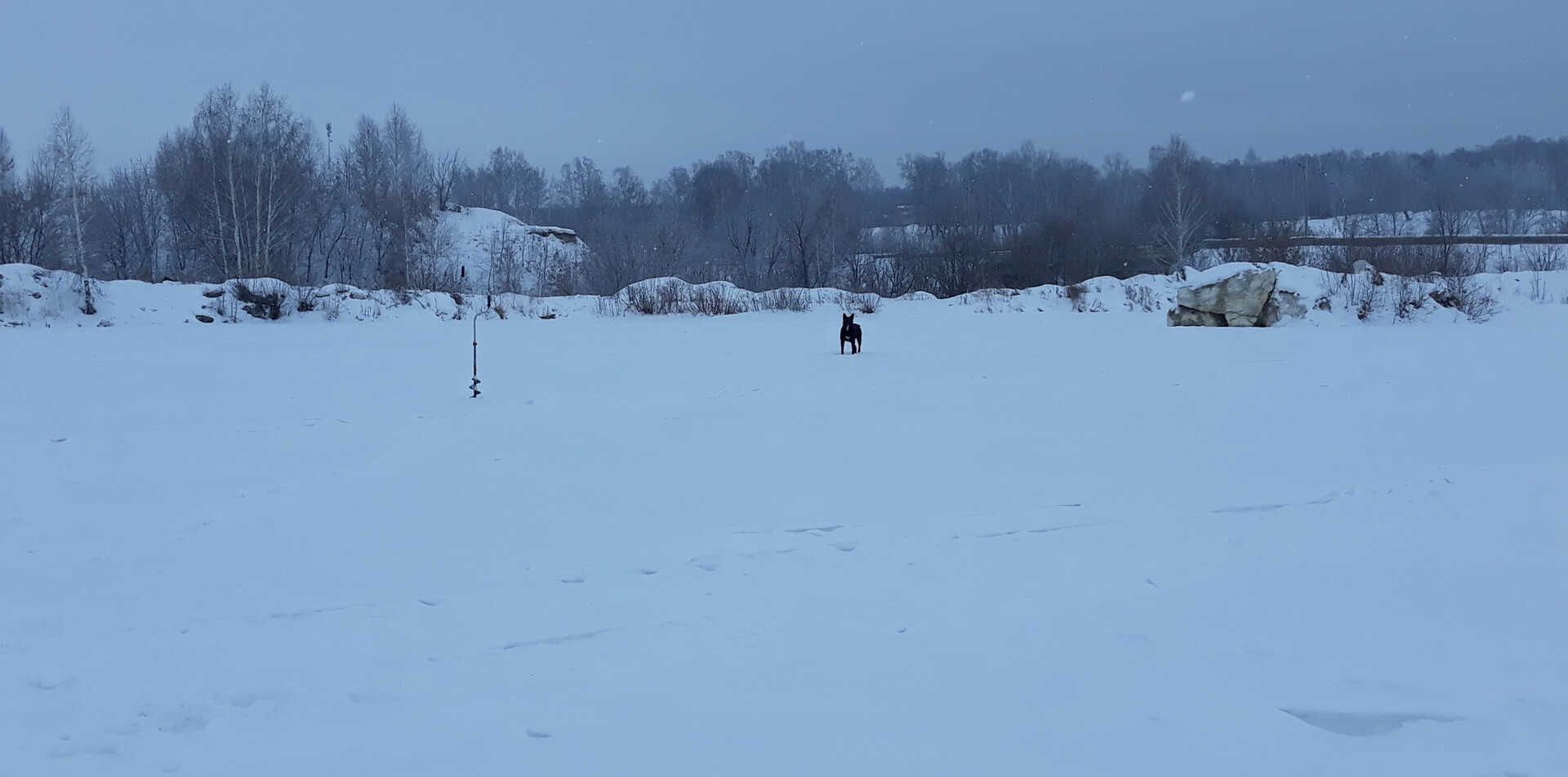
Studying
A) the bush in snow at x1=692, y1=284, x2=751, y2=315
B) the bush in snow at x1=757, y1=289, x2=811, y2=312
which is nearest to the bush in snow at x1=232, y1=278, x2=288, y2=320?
the bush in snow at x1=692, y1=284, x2=751, y2=315

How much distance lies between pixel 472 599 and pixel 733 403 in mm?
5086

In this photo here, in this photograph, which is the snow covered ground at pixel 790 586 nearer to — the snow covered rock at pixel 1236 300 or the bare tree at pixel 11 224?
the snow covered rock at pixel 1236 300

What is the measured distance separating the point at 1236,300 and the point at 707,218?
2106 inches

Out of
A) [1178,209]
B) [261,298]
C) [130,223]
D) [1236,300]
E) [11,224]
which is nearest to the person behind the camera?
[1236,300]

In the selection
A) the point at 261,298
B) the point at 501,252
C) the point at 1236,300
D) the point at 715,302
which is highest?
the point at 501,252

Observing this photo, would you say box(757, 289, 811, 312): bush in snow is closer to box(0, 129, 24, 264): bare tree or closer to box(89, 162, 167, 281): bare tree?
box(0, 129, 24, 264): bare tree

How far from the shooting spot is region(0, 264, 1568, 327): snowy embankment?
17.8m

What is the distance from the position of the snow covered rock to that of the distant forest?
10520mm

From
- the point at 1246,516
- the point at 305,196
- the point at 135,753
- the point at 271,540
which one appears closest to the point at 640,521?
the point at 271,540

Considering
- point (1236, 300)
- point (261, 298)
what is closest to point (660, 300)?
point (261, 298)

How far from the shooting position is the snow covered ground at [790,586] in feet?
9.11

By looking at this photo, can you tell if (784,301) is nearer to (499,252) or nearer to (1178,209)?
(1178,209)

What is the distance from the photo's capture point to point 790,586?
157 inches

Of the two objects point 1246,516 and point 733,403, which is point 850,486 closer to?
point 1246,516
